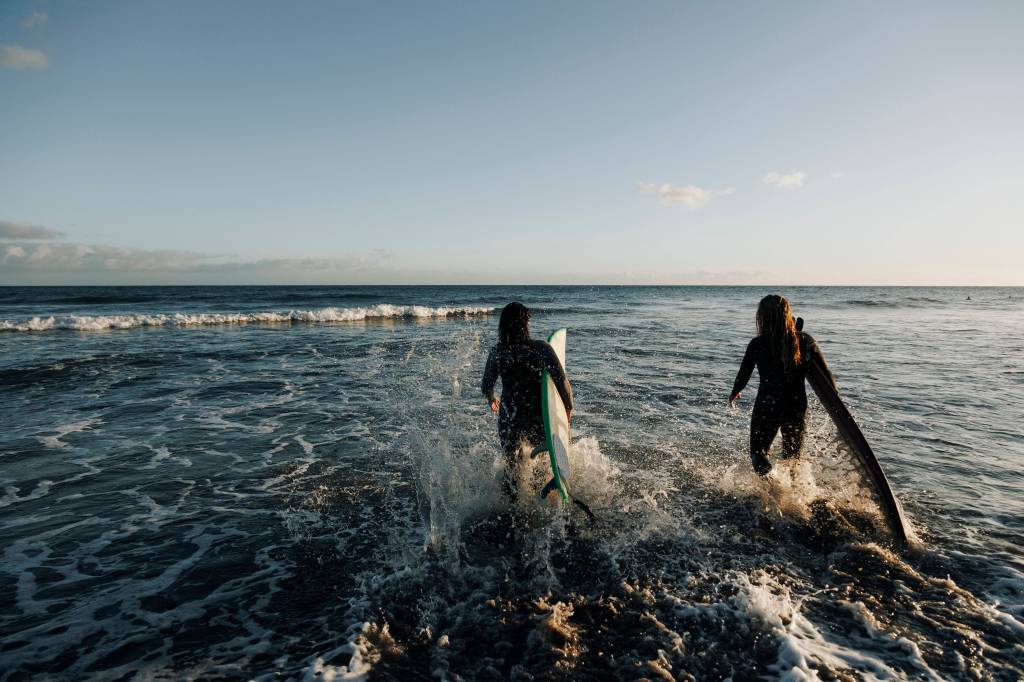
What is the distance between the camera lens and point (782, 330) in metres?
5.16

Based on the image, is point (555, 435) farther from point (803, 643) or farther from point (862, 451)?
point (862, 451)

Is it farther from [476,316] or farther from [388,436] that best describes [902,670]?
[476,316]

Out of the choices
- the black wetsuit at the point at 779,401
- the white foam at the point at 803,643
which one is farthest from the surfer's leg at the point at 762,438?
the white foam at the point at 803,643

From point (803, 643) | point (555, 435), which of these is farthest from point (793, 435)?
point (555, 435)

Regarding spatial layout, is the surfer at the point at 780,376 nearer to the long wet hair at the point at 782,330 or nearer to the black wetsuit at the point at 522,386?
the long wet hair at the point at 782,330

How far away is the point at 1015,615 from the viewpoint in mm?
3572

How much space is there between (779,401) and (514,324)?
296 cm

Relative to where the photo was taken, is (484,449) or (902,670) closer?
(902,670)

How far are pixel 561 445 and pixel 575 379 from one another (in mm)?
7430

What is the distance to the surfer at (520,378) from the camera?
16.1ft

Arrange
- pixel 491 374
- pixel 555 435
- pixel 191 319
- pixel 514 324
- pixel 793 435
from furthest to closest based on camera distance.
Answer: pixel 191 319
pixel 793 435
pixel 491 374
pixel 514 324
pixel 555 435

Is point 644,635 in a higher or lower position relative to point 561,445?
lower

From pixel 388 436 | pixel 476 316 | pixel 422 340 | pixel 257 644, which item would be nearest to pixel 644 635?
Answer: pixel 257 644

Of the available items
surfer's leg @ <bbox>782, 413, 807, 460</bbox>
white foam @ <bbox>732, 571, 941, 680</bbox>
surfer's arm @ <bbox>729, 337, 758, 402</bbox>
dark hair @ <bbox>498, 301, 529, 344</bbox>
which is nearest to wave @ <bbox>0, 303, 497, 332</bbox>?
dark hair @ <bbox>498, 301, 529, 344</bbox>
